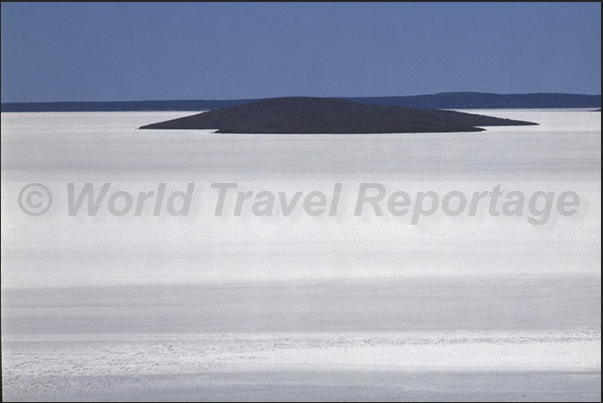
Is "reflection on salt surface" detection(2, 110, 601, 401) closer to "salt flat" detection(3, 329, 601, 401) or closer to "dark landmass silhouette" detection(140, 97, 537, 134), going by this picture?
A: "salt flat" detection(3, 329, 601, 401)

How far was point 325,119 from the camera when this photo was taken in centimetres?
3541

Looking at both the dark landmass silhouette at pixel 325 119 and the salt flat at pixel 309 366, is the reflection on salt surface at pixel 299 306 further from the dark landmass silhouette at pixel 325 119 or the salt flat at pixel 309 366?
the dark landmass silhouette at pixel 325 119

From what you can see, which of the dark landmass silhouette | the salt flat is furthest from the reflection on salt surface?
the dark landmass silhouette

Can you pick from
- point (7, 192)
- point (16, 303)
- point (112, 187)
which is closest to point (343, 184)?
point (112, 187)

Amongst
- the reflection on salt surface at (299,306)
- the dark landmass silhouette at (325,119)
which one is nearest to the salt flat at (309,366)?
the reflection on salt surface at (299,306)

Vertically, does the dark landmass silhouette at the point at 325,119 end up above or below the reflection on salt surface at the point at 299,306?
above

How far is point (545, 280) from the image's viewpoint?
19.4 ft

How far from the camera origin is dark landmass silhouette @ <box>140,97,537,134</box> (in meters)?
34.5

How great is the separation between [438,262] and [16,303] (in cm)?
287

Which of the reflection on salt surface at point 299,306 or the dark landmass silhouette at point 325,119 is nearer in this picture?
the reflection on salt surface at point 299,306

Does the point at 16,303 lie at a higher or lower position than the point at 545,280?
lower

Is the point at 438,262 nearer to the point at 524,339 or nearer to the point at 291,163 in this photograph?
the point at 524,339

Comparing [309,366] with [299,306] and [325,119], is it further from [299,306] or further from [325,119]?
[325,119]

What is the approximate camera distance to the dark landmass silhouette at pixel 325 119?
34.5 metres
